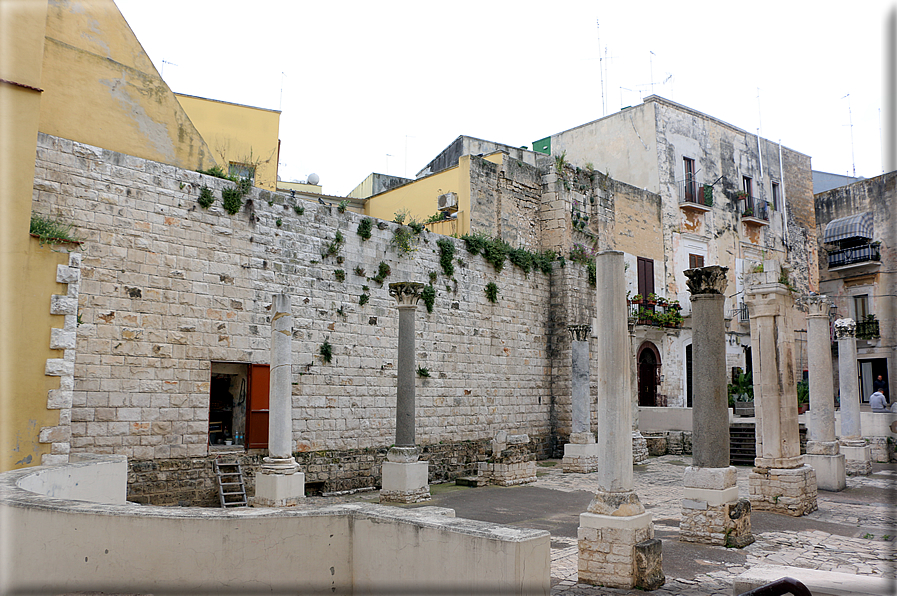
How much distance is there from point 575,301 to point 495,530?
1432 cm

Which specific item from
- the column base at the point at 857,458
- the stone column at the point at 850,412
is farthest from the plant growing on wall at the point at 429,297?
the column base at the point at 857,458

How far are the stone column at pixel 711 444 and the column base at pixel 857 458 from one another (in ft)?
25.7

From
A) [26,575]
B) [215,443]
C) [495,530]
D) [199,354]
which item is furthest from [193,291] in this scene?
[495,530]

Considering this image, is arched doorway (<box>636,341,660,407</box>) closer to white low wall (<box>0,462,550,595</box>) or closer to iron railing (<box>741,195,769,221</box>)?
iron railing (<box>741,195,769,221</box>)

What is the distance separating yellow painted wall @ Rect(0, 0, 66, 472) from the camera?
7176mm

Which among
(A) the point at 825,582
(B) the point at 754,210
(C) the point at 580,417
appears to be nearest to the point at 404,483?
(C) the point at 580,417

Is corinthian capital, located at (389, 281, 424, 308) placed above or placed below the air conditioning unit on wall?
below

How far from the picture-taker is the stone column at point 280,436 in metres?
9.38

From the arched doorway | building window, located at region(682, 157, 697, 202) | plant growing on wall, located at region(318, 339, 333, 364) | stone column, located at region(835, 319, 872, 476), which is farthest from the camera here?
building window, located at region(682, 157, 697, 202)

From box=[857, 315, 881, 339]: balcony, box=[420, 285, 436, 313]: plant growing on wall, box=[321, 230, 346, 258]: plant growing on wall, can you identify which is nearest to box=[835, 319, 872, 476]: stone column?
box=[420, 285, 436, 313]: plant growing on wall

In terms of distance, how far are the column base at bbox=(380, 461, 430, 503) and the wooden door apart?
239 cm

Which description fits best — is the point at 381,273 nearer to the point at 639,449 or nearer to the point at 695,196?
the point at 639,449

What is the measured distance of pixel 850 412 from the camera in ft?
46.9

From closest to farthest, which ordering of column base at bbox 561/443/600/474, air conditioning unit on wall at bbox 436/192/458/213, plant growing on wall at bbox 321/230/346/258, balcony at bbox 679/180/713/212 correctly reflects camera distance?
plant growing on wall at bbox 321/230/346/258, column base at bbox 561/443/600/474, air conditioning unit on wall at bbox 436/192/458/213, balcony at bbox 679/180/713/212
